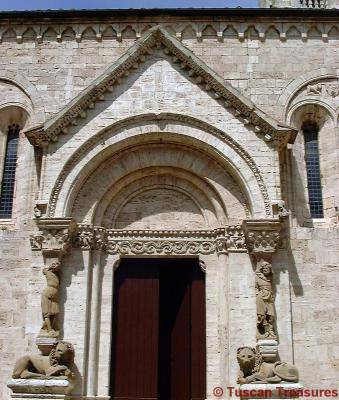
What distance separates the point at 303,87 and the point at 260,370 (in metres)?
7.38

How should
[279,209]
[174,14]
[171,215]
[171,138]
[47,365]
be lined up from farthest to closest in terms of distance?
[174,14], [171,215], [171,138], [279,209], [47,365]

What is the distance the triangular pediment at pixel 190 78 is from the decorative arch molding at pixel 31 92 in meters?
1.29

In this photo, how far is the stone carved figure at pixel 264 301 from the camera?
41.2ft

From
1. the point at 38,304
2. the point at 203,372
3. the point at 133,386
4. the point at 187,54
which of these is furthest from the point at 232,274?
the point at 187,54

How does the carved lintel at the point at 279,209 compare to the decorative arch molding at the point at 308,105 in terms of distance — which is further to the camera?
the decorative arch molding at the point at 308,105

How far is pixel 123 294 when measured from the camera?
545 inches

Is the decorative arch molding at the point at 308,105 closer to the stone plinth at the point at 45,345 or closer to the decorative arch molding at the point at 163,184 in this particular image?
the decorative arch molding at the point at 163,184

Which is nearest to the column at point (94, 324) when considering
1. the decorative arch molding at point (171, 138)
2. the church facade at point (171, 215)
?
the church facade at point (171, 215)

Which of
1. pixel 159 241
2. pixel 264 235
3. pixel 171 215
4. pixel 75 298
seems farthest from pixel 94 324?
pixel 264 235

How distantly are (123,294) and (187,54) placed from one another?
5.95 metres

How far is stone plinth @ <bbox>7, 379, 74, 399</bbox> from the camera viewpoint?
11.8m

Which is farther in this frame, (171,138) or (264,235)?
(171,138)

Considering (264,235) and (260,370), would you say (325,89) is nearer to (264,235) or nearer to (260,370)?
(264,235)

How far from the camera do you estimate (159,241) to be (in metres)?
14.0
